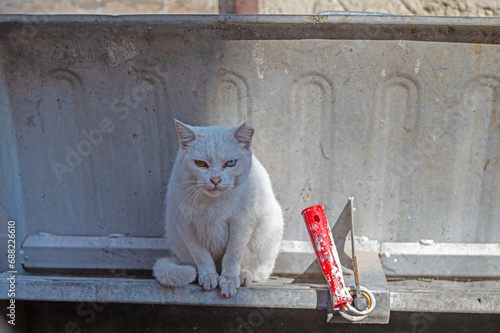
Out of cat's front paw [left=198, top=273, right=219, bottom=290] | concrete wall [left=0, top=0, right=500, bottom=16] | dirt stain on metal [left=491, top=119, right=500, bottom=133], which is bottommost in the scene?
cat's front paw [left=198, top=273, right=219, bottom=290]

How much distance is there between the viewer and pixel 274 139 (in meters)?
1.69

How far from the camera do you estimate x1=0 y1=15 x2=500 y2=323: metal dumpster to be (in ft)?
5.06

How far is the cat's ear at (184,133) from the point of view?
143 centimetres

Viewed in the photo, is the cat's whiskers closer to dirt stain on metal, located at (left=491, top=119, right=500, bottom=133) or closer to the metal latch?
the metal latch

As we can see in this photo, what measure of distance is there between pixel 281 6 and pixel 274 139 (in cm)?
217

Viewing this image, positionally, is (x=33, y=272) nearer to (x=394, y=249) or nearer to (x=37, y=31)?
(x=37, y=31)

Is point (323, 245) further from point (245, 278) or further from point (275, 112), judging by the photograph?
point (275, 112)

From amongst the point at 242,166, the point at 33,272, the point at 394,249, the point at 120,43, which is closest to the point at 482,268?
the point at 394,249

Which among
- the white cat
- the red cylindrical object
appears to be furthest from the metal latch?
the white cat

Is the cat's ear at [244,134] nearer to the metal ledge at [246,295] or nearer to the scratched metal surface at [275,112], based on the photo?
the scratched metal surface at [275,112]

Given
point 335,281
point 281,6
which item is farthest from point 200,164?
point 281,6

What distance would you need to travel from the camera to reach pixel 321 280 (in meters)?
Answer: 1.81

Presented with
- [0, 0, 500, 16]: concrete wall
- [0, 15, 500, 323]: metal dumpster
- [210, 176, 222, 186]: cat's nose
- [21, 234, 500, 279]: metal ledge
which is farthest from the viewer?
[0, 0, 500, 16]: concrete wall

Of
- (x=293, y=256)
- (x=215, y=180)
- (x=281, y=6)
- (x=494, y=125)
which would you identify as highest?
(x=281, y=6)
